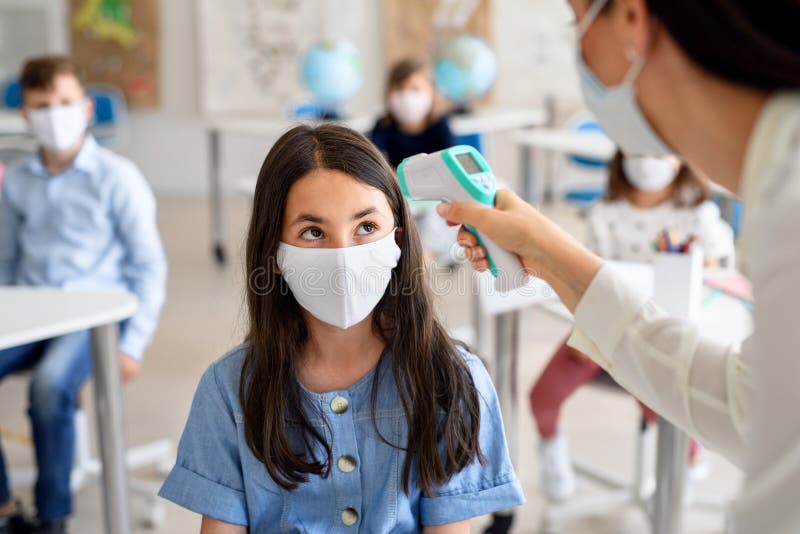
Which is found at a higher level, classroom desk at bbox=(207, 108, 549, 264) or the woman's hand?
the woman's hand

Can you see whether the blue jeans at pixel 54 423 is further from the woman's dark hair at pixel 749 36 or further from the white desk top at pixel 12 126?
the white desk top at pixel 12 126

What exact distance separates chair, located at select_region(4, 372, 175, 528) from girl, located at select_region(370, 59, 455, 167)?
5.10ft

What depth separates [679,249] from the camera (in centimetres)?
176

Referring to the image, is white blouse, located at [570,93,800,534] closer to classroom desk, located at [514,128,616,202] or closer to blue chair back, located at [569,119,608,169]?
classroom desk, located at [514,128,616,202]

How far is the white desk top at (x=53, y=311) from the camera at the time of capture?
5.67ft

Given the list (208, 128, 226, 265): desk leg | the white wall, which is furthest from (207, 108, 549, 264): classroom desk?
the white wall

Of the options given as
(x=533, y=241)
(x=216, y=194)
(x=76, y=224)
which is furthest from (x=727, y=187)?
(x=216, y=194)

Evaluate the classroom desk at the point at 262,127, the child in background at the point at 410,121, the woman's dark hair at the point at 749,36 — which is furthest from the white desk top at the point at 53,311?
the classroom desk at the point at 262,127

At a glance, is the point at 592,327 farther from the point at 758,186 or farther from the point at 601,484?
the point at 601,484

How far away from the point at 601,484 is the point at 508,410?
0.37 metres

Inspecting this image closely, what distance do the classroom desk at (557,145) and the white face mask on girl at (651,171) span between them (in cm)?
88

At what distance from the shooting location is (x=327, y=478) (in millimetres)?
1305

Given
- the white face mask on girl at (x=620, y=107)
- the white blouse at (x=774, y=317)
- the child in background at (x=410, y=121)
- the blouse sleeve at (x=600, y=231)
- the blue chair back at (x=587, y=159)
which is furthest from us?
the blue chair back at (x=587, y=159)

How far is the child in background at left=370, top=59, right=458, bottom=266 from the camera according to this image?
3.73 m
